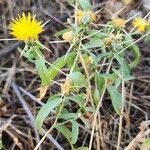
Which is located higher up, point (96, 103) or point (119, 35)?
point (119, 35)

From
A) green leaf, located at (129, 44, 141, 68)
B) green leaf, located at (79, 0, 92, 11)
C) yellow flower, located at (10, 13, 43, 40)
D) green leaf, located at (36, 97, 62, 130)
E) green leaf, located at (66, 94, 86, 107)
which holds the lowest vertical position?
green leaf, located at (36, 97, 62, 130)

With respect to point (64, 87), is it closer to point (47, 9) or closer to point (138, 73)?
point (138, 73)

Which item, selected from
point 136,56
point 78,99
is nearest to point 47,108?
point 78,99

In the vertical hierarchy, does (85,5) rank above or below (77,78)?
above

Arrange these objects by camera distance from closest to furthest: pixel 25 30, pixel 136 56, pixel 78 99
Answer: pixel 25 30 < pixel 78 99 < pixel 136 56

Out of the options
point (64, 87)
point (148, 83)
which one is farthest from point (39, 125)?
point (148, 83)

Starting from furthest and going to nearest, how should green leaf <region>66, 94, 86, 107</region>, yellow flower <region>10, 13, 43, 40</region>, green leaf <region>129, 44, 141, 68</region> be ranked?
green leaf <region>129, 44, 141, 68</region>, green leaf <region>66, 94, 86, 107</region>, yellow flower <region>10, 13, 43, 40</region>

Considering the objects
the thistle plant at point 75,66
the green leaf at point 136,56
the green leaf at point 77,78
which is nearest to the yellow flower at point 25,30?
the thistle plant at point 75,66

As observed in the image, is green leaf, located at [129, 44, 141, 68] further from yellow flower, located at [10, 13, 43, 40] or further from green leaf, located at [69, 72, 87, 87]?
yellow flower, located at [10, 13, 43, 40]

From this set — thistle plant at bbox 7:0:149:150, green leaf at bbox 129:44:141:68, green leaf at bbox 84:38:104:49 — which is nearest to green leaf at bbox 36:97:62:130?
thistle plant at bbox 7:0:149:150

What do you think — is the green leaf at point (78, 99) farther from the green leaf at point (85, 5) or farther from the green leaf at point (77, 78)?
the green leaf at point (85, 5)

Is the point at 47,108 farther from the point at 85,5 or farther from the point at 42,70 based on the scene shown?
the point at 85,5
